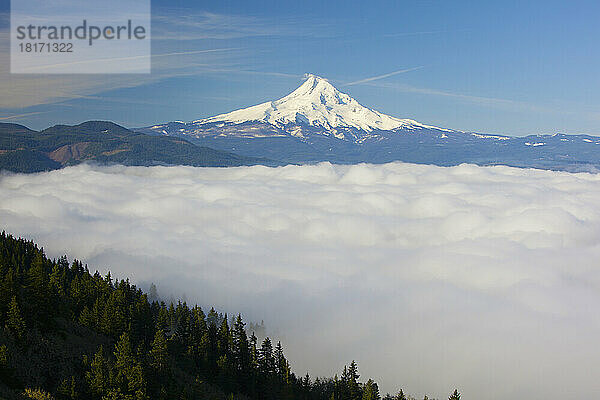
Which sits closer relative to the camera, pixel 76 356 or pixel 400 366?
pixel 76 356

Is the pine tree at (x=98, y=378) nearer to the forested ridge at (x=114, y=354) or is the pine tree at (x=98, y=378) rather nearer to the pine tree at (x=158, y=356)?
the forested ridge at (x=114, y=354)

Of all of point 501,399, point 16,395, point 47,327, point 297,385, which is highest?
point 47,327

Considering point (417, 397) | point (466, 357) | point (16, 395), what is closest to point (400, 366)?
point (417, 397)

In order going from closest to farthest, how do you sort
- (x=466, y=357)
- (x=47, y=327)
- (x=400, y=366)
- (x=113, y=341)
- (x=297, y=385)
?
(x=47, y=327)
(x=113, y=341)
(x=297, y=385)
(x=400, y=366)
(x=466, y=357)

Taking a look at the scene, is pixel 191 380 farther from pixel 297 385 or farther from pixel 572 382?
pixel 572 382

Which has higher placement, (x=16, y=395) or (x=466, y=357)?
(x=16, y=395)

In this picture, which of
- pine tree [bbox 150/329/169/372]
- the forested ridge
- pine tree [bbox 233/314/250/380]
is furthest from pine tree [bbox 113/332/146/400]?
pine tree [bbox 233/314/250/380]
